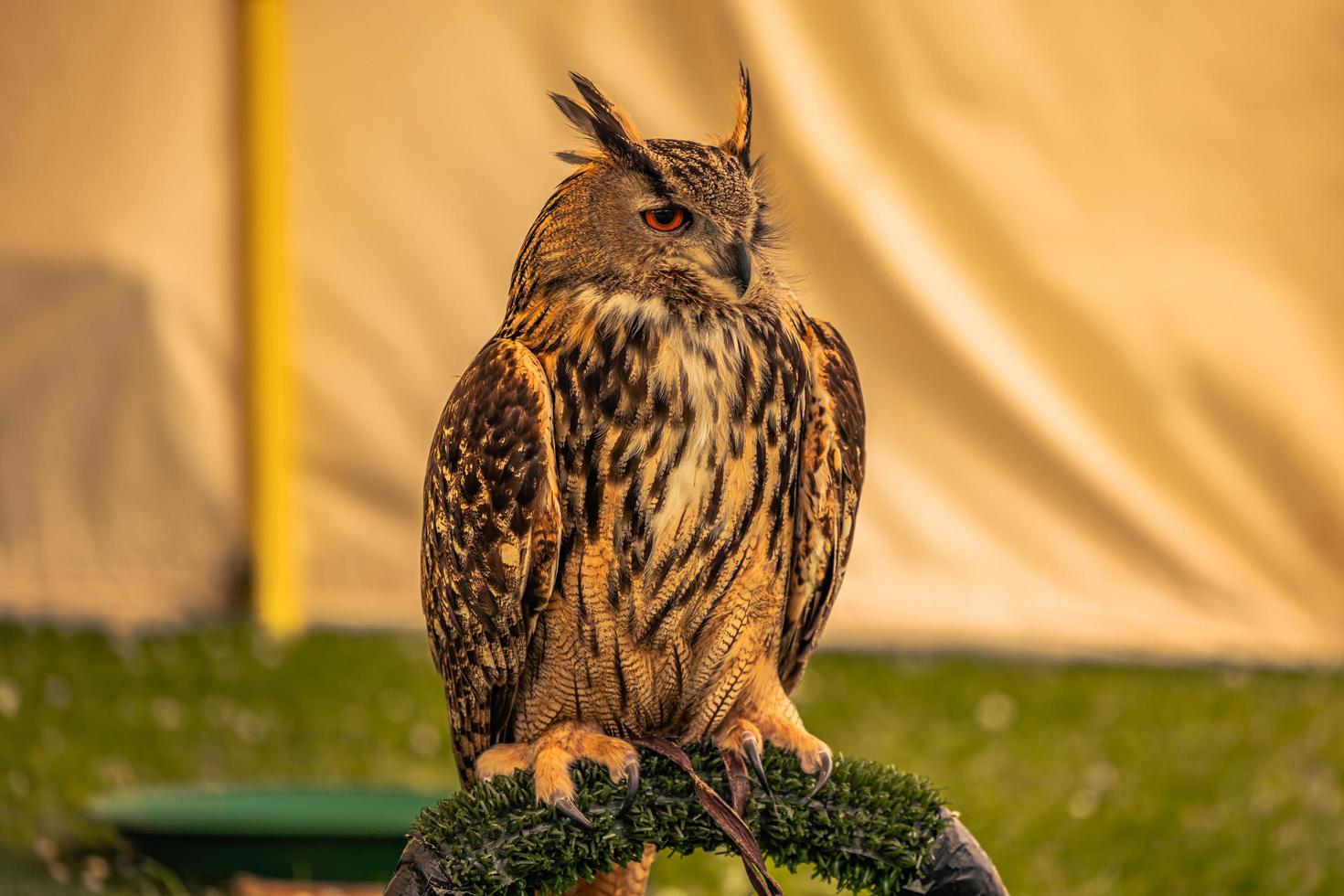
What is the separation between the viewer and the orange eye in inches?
41.8

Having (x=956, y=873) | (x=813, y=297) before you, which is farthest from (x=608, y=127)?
(x=813, y=297)

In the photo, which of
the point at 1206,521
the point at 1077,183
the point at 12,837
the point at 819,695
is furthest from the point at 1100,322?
the point at 12,837

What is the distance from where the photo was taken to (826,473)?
1173 mm

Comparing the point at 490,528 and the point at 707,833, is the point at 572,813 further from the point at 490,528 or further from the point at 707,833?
the point at 490,528

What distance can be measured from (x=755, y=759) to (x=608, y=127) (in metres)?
0.48

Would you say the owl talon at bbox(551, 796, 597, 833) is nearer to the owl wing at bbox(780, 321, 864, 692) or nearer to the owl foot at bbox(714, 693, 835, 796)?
the owl foot at bbox(714, 693, 835, 796)

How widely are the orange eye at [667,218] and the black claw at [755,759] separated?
39cm

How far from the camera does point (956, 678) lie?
345cm

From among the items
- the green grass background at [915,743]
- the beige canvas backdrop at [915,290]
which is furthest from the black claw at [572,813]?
the beige canvas backdrop at [915,290]

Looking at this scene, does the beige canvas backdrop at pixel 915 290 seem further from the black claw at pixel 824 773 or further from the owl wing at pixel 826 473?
the black claw at pixel 824 773

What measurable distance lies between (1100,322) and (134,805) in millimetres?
2600

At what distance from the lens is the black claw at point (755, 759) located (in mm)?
1038

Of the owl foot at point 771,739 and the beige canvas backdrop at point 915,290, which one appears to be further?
the beige canvas backdrop at point 915,290

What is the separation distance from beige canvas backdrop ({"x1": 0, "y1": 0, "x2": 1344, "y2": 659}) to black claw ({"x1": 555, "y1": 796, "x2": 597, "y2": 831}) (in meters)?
2.61
